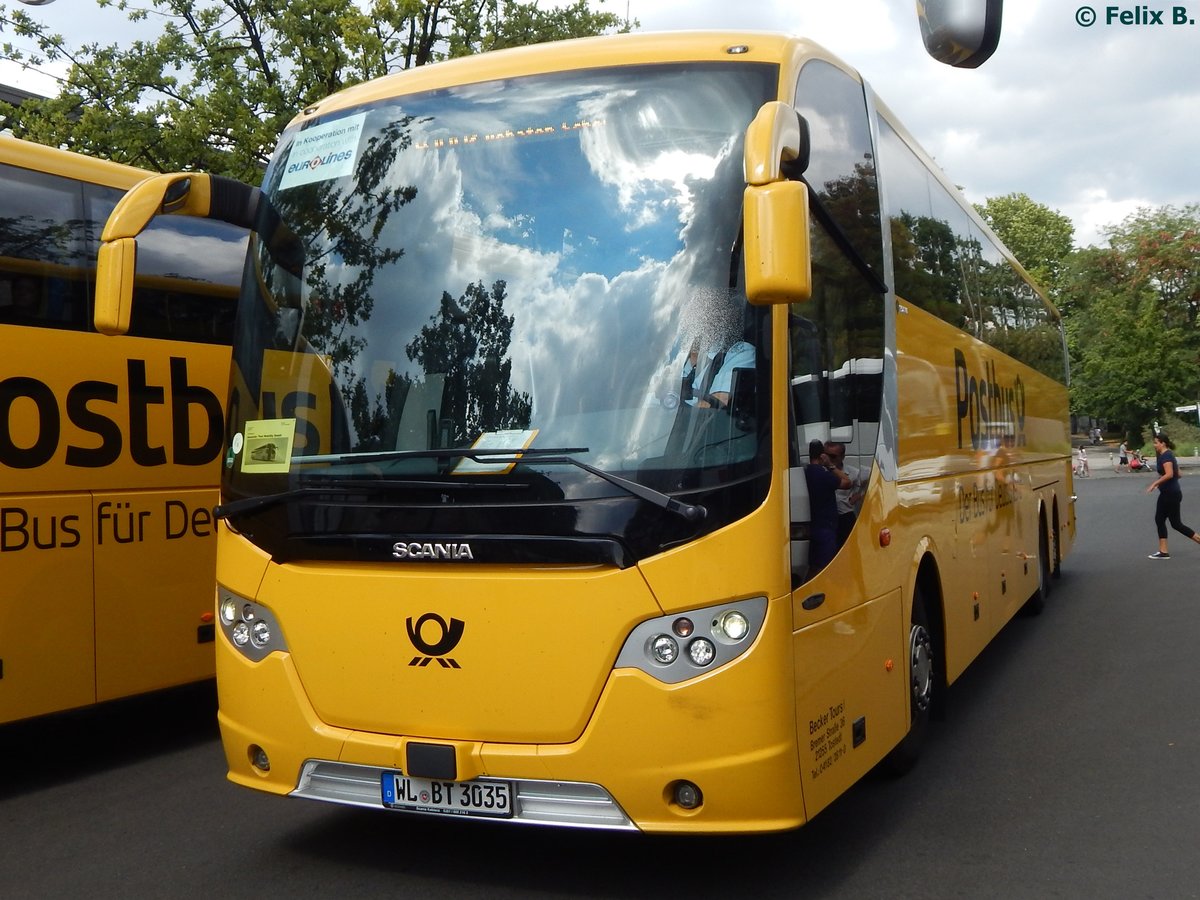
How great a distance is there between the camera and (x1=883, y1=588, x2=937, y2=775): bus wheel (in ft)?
21.2

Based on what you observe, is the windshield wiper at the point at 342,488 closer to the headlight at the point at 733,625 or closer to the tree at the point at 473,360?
the tree at the point at 473,360

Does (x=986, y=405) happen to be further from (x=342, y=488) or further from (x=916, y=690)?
(x=342, y=488)

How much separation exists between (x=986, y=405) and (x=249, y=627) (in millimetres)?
6125

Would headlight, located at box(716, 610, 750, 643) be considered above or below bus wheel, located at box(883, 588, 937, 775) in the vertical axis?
above

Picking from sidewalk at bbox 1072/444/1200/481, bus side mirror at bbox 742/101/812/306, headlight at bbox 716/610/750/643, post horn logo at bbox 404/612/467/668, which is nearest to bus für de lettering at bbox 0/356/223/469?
post horn logo at bbox 404/612/467/668

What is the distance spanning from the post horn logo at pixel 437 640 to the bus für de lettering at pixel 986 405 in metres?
4.44

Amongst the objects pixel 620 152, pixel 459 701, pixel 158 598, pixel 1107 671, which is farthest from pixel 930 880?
pixel 1107 671

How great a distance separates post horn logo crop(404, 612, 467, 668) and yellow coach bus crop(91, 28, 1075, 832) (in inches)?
0.5

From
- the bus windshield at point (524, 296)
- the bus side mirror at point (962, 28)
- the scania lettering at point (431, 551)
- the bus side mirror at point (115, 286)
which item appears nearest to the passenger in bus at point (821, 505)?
the bus windshield at point (524, 296)

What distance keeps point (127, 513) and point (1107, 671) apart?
7065 mm

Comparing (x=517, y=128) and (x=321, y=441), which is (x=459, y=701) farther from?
(x=517, y=128)

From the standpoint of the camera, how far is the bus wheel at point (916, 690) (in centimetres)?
646

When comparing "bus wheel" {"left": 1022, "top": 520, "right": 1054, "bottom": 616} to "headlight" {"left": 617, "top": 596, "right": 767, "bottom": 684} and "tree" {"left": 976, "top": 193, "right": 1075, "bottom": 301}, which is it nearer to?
"headlight" {"left": 617, "top": 596, "right": 767, "bottom": 684}

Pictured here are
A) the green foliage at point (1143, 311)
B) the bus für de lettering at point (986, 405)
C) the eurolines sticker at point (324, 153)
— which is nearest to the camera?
the eurolines sticker at point (324, 153)
